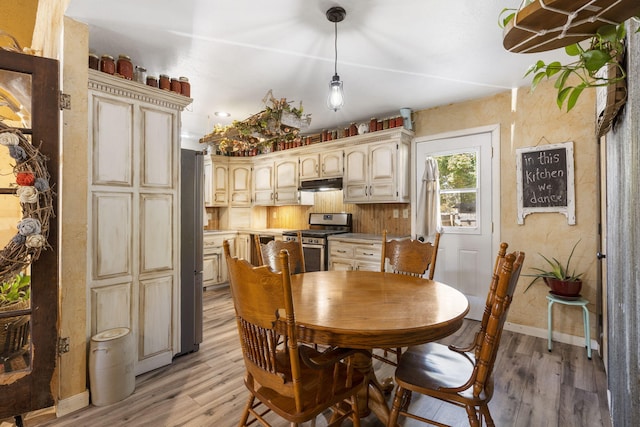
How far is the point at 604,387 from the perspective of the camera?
2180 mm

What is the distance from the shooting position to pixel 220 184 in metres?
5.39

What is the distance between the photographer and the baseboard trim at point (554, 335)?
2.86m

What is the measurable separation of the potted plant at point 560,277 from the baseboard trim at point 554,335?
39cm

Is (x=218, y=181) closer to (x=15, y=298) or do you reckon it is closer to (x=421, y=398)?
(x=15, y=298)

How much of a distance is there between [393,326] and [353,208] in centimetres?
349

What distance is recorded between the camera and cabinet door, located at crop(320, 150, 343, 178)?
4.38 m

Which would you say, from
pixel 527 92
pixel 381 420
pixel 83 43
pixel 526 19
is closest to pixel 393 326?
pixel 381 420

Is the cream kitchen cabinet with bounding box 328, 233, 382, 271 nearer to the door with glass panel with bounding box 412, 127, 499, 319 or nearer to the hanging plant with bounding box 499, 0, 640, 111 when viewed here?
the door with glass panel with bounding box 412, 127, 499, 319

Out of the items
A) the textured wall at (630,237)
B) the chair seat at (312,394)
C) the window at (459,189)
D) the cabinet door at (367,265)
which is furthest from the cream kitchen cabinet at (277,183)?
the textured wall at (630,237)

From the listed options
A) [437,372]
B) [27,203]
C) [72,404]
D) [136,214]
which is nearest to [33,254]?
[27,203]

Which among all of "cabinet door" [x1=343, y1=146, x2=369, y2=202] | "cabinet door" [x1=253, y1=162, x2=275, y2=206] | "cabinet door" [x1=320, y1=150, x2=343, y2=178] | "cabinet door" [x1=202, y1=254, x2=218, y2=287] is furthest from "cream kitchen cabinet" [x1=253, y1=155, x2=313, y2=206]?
"cabinet door" [x1=202, y1=254, x2=218, y2=287]

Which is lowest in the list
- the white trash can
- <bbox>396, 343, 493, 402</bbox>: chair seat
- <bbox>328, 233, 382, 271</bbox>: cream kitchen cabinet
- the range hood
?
the white trash can

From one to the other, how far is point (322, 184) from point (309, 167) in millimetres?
423

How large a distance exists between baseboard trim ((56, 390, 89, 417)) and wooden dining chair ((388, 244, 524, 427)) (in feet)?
6.36
